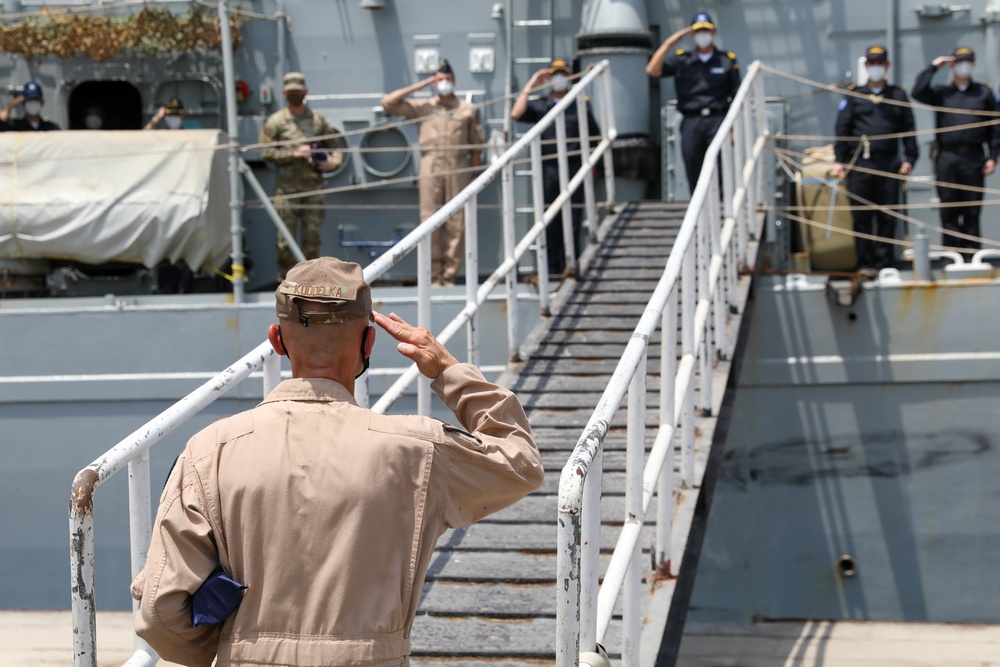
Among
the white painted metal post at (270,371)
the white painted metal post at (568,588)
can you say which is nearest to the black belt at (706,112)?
the white painted metal post at (270,371)

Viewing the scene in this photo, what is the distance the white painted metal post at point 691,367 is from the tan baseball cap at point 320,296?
2602 mm

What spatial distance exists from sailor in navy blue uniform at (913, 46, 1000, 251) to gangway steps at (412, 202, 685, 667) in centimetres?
245

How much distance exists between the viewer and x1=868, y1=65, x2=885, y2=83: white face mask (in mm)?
8102

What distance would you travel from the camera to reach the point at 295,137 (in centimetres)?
858

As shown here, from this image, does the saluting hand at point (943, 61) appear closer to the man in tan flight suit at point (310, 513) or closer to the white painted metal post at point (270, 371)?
the white painted metal post at point (270, 371)

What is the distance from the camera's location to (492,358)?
726cm

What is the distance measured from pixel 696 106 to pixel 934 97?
1.70 m

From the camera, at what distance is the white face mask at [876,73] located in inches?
319

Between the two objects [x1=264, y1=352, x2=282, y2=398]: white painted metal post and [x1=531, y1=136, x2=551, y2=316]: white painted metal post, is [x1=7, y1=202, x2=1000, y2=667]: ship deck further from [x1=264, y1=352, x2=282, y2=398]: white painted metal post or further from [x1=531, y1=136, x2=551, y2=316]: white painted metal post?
[x1=264, y1=352, x2=282, y2=398]: white painted metal post

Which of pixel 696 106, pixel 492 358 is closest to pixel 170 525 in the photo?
pixel 492 358

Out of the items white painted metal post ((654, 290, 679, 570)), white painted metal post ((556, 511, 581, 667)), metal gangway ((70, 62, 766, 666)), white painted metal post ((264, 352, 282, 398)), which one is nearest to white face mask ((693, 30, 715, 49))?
metal gangway ((70, 62, 766, 666))

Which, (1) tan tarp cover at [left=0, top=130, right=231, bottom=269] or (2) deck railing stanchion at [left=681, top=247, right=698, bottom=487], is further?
(1) tan tarp cover at [left=0, top=130, right=231, bottom=269]

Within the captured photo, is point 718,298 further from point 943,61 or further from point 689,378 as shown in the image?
point 943,61

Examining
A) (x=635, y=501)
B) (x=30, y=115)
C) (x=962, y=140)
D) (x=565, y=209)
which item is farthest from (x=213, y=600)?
(x=30, y=115)
